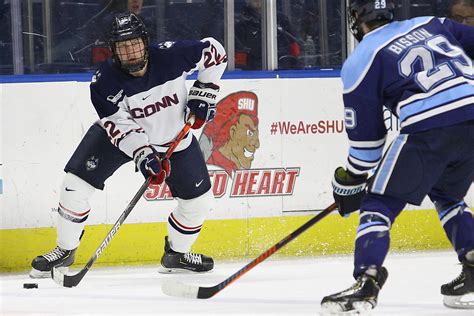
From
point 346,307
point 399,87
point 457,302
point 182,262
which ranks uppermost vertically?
point 399,87

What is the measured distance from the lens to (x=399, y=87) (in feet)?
11.3

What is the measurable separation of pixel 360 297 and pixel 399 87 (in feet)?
2.04

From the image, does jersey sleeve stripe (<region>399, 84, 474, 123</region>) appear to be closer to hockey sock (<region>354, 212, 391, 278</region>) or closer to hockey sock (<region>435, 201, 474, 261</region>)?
hockey sock (<region>354, 212, 391, 278</region>)

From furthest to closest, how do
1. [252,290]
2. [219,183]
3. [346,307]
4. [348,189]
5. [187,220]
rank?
[219,183], [187,220], [252,290], [348,189], [346,307]

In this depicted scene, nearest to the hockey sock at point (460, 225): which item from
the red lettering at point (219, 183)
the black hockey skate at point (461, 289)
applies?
the black hockey skate at point (461, 289)

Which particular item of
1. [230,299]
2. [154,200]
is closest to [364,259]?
[230,299]

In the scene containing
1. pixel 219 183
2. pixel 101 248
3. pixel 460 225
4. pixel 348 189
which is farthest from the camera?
pixel 219 183

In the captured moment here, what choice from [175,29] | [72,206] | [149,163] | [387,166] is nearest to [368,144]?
[387,166]

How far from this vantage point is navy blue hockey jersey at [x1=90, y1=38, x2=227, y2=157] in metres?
4.67

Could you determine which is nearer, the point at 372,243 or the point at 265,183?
the point at 372,243

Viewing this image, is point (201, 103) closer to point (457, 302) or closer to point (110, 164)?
point (110, 164)

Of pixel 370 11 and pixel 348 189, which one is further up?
pixel 370 11

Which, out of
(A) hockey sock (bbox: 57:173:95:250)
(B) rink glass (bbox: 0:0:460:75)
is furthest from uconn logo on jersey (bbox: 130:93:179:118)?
(B) rink glass (bbox: 0:0:460:75)

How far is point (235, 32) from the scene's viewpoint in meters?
5.65
